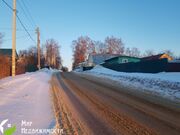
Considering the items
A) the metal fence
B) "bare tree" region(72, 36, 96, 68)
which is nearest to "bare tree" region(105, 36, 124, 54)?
"bare tree" region(72, 36, 96, 68)

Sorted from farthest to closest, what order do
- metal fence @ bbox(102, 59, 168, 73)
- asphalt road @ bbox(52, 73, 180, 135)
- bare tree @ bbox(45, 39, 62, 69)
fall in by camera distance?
bare tree @ bbox(45, 39, 62, 69)
metal fence @ bbox(102, 59, 168, 73)
asphalt road @ bbox(52, 73, 180, 135)

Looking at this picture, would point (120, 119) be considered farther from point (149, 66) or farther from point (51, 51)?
point (51, 51)

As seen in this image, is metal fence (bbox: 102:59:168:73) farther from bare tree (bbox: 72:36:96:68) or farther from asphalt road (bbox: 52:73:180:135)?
bare tree (bbox: 72:36:96:68)

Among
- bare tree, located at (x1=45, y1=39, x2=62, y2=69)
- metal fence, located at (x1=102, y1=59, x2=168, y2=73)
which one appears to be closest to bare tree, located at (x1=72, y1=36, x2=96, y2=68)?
bare tree, located at (x1=45, y1=39, x2=62, y2=69)

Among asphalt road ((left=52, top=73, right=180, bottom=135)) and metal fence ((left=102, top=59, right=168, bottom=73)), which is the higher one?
metal fence ((left=102, top=59, right=168, bottom=73))

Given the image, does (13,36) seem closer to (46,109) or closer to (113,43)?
(46,109)

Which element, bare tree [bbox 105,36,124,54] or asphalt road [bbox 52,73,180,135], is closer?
asphalt road [bbox 52,73,180,135]

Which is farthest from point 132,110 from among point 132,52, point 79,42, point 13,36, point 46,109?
point 132,52

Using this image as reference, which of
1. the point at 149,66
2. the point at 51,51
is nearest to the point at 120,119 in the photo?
the point at 149,66

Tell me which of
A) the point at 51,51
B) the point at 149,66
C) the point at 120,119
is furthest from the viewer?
the point at 51,51

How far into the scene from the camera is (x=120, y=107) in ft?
34.6

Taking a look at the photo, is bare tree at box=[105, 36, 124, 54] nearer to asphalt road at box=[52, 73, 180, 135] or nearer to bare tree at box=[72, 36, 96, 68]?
bare tree at box=[72, 36, 96, 68]

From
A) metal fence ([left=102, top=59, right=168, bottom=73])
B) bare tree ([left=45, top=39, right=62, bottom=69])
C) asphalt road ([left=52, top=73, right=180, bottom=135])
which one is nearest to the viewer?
asphalt road ([left=52, top=73, right=180, bottom=135])

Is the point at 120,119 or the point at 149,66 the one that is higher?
the point at 149,66
